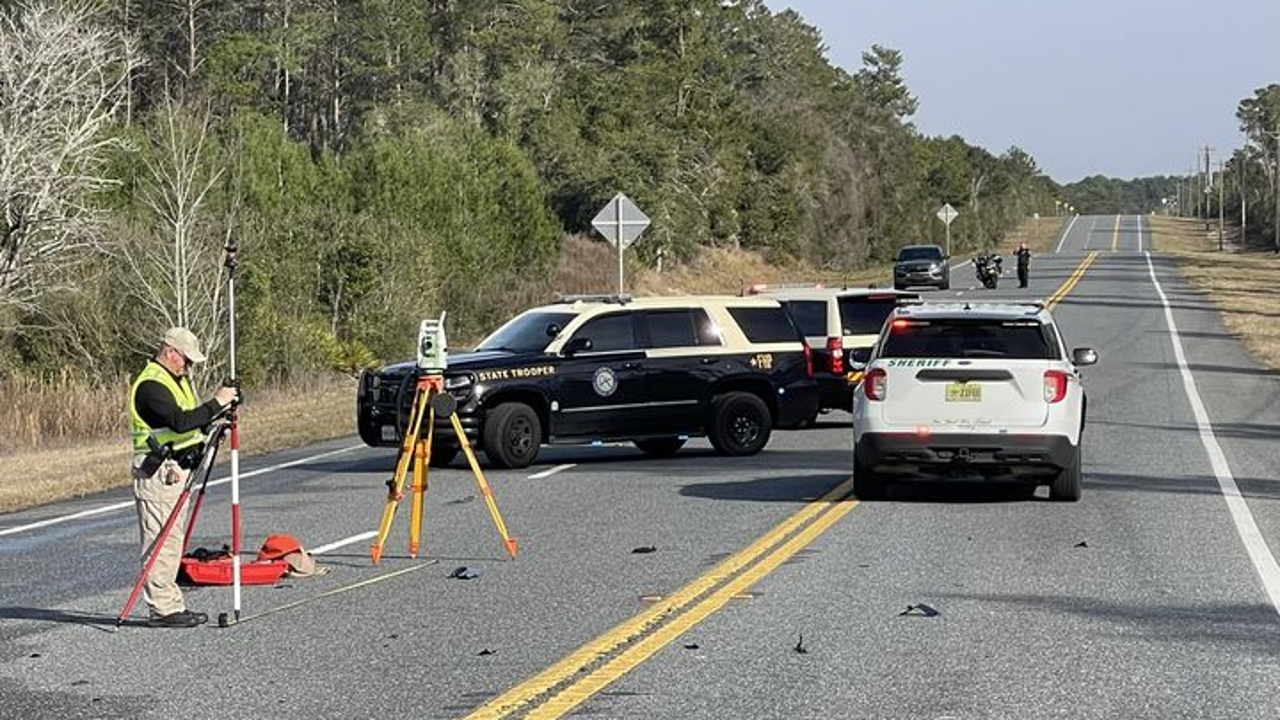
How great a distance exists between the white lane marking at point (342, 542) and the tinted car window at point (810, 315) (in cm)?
1116

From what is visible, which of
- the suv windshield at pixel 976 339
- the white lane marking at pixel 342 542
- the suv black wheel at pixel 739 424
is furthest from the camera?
the suv black wheel at pixel 739 424

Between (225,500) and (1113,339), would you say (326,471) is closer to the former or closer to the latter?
(225,500)

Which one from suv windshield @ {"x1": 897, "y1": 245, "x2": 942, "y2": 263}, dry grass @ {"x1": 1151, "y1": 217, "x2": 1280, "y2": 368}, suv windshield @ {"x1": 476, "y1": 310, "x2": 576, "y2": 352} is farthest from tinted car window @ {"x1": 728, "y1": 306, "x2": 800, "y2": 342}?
suv windshield @ {"x1": 897, "y1": 245, "x2": 942, "y2": 263}

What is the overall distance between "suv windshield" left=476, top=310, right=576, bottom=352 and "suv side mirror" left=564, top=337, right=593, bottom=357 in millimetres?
224

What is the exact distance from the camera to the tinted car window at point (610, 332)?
68.4ft

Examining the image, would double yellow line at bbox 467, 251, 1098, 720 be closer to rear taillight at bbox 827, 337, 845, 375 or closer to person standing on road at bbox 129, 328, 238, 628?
person standing on road at bbox 129, 328, 238, 628

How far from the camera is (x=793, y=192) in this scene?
92688 mm

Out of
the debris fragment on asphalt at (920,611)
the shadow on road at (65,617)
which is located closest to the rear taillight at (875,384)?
the debris fragment on asphalt at (920,611)

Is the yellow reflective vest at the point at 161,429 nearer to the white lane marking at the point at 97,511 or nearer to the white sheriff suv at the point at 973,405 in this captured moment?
the white lane marking at the point at 97,511

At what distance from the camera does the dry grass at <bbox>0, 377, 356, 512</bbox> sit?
2064 centimetres

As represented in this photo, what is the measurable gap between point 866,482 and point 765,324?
19.6 ft

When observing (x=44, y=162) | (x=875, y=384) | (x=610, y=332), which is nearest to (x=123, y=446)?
(x=610, y=332)

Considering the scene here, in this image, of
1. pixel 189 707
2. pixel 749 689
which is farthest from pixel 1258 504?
pixel 189 707

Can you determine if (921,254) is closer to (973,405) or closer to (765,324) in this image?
(765,324)
